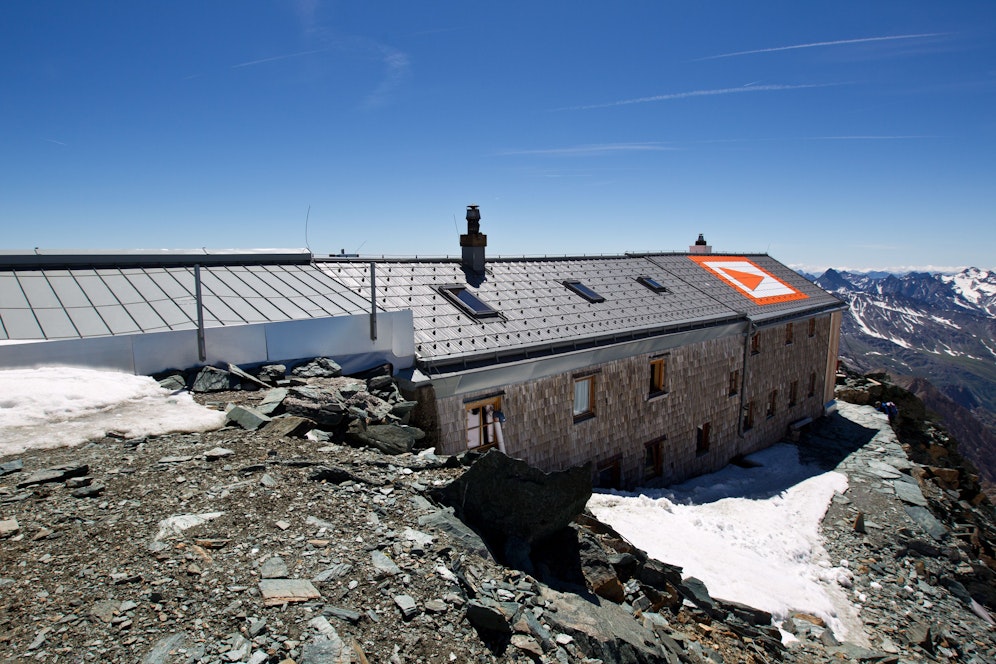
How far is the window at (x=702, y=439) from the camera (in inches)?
667

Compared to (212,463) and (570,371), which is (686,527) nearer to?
(570,371)

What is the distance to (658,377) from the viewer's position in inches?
592

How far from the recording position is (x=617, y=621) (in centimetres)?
566

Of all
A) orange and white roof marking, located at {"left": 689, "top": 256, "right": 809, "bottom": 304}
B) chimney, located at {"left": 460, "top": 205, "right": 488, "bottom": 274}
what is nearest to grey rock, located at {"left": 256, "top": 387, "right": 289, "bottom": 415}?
chimney, located at {"left": 460, "top": 205, "right": 488, "bottom": 274}

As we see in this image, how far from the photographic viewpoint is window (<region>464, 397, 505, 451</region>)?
36.0 feet

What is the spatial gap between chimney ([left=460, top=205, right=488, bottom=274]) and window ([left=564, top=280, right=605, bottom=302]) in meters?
2.54

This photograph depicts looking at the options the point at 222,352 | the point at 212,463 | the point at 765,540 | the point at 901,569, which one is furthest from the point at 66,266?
the point at 901,569

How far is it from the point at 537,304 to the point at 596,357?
2.04 meters

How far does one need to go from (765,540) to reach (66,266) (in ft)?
48.6

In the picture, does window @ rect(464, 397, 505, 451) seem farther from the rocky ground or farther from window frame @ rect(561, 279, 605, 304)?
window frame @ rect(561, 279, 605, 304)

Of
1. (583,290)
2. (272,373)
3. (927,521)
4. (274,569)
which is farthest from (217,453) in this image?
(927,521)

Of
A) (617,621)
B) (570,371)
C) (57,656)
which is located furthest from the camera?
(570,371)

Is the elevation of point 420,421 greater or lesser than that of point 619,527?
greater

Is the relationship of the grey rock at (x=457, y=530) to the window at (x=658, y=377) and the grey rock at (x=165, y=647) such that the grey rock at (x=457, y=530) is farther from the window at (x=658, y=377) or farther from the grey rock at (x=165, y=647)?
the window at (x=658, y=377)
